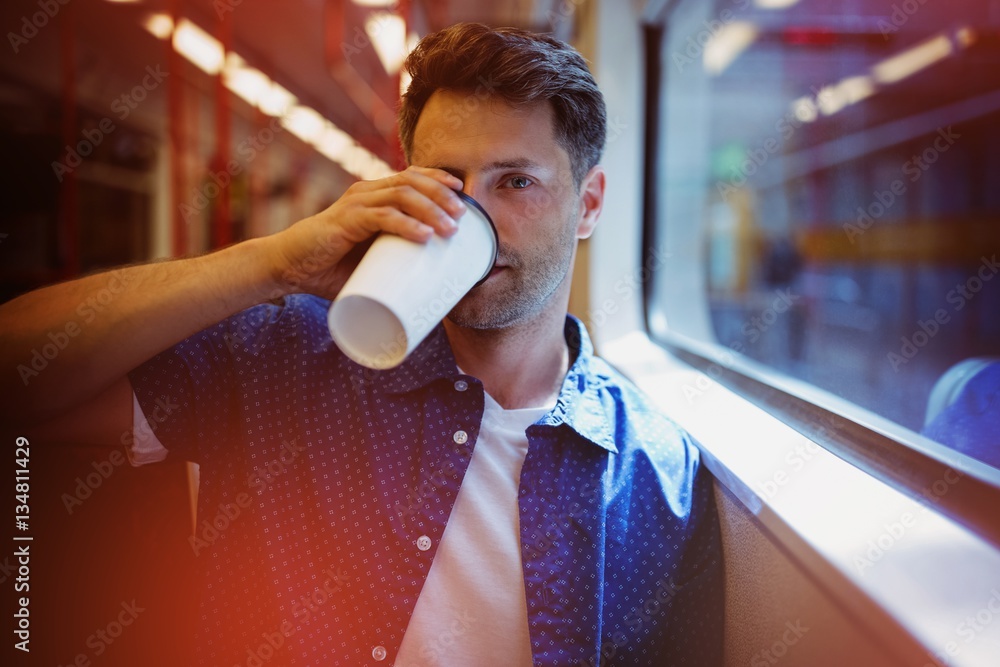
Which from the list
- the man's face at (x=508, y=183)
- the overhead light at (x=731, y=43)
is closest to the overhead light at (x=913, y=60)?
the overhead light at (x=731, y=43)

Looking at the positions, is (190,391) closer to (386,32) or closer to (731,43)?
(731,43)

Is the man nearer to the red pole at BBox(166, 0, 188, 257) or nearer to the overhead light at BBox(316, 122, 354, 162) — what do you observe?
the red pole at BBox(166, 0, 188, 257)

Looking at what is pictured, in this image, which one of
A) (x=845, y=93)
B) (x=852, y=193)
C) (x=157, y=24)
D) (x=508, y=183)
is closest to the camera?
(x=508, y=183)

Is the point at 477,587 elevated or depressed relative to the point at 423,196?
depressed

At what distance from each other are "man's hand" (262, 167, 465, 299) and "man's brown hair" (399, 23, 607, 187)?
0.33 m

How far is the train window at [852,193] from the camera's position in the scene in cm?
221

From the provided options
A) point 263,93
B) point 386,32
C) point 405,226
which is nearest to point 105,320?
point 405,226

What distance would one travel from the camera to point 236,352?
43.5 inches

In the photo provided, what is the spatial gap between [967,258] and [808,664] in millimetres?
4626

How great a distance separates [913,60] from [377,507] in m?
3.61

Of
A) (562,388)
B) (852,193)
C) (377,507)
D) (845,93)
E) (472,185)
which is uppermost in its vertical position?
(845,93)

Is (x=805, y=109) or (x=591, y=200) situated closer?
(x=591, y=200)

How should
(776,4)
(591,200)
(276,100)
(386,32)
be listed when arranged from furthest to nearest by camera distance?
1. (276,100)
2. (386,32)
3. (776,4)
4. (591,200)

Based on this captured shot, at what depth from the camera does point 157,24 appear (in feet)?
17.7
